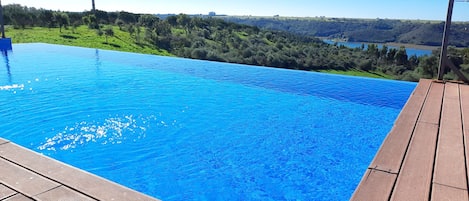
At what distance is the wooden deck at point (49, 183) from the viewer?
169 centimetres

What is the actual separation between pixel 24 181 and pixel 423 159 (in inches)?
90.2

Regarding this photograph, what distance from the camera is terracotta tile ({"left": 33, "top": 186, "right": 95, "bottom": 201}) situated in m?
1.66

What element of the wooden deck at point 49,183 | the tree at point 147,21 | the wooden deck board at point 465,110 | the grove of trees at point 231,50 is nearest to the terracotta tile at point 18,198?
the wooden deck at point 49,183

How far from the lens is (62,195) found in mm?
1692

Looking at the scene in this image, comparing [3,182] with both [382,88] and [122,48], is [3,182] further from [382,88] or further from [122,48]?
[122,48]

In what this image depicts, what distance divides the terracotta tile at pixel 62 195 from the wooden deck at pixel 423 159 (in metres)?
1.33

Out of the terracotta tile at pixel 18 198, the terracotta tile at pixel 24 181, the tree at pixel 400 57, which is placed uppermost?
the terracotta tile at pixel 24 181

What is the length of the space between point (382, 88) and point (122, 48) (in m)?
13.9

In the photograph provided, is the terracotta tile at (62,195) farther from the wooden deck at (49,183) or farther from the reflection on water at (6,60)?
the reflection on water at (6,60)

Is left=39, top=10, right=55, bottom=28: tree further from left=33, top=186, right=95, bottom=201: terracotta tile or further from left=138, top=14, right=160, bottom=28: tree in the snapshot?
left=33, top=186, right=95, bottom=201: terracotta tile

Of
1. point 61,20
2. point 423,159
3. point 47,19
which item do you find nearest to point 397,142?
point 423,159

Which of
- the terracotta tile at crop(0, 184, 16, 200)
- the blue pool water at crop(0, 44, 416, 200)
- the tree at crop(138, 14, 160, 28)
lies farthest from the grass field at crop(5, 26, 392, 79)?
the terracotta tile at crop(0, 184, 16, 200)

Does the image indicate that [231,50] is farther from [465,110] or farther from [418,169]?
[418,169]

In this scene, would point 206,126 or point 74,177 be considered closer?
point 74,177
